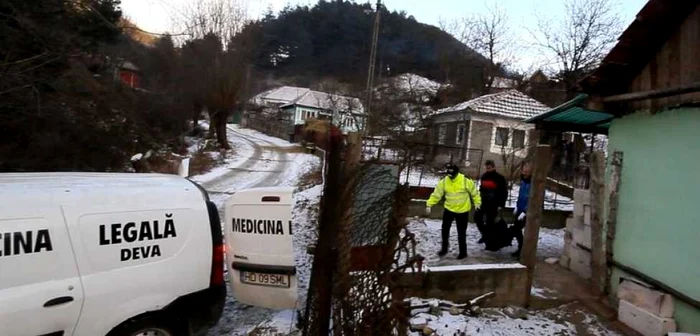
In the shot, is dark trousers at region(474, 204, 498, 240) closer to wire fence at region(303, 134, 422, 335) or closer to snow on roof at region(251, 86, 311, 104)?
wire fence at region(303, 134, 422, 335)

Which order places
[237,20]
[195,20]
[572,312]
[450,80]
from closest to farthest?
1. [572,312]
2. [195,20]
3. [237,20]
4. [450,80]

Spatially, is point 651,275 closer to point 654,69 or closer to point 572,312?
point 572,312

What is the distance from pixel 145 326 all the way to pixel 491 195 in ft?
20.4

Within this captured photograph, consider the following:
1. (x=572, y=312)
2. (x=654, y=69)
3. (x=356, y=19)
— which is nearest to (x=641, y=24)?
(x=654, y=69)

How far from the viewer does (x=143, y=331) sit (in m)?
3.44

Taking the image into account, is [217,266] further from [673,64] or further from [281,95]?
[281,95]

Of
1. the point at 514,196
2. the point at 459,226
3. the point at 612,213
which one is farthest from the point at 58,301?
the point at 514,196

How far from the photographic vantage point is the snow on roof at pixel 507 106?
24344 millimetres

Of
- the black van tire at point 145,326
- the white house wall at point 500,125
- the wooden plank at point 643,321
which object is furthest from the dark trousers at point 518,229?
the white house wall at point 500,125

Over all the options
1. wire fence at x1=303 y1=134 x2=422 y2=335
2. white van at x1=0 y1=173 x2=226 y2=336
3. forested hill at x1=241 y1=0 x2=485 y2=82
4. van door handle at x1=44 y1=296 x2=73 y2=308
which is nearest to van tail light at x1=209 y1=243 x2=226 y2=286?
white van at x1=0 y1=173 x2=226 y2=336

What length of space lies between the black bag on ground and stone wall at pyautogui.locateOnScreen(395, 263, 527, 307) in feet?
6.85

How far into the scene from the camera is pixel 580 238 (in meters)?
7.29

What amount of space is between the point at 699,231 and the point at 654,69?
2205mm

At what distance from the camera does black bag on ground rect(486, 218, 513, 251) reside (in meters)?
7.89
